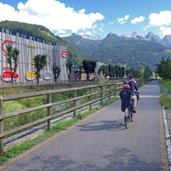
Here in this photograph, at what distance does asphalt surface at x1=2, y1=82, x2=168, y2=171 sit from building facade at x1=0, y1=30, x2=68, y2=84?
73.2 m

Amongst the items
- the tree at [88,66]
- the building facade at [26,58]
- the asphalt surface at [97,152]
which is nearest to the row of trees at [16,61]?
the building facade at [26,58]

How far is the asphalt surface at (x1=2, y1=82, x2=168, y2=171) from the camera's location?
6.18 metres

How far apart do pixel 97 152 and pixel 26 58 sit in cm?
9291

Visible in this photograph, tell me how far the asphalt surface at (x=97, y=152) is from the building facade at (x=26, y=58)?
240ft

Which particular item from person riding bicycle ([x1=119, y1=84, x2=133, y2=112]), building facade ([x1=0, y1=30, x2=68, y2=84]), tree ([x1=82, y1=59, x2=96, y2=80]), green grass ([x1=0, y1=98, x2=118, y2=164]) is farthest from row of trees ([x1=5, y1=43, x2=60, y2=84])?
person riding bicycle ([x1=119, y1=84, x2=133, y2=112])

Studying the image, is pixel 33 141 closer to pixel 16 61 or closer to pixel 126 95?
pixel 126 95

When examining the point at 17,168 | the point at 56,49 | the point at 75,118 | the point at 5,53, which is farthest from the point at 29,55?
the point at 17,168

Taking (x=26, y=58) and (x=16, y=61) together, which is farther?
(x=26, y=58)

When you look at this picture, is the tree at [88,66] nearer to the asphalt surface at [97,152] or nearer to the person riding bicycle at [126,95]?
the person riding bicycle at [126,95]

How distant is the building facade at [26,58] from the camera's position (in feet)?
276

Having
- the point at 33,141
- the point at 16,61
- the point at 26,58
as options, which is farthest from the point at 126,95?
the point at 26,58

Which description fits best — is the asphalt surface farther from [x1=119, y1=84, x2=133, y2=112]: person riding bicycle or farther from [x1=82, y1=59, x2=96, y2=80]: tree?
[x1=82, y1=59, x2=96, y2=80]: tree

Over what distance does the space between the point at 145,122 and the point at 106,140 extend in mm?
3949

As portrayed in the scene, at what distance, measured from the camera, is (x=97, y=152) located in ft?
23.9
